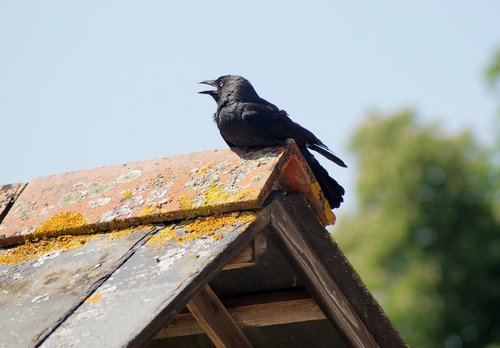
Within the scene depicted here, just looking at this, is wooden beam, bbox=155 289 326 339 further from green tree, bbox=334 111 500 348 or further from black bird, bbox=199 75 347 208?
green tree, bbox=334 111 500 348

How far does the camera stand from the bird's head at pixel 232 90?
5.71 meters

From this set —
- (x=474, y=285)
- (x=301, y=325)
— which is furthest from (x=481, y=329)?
(x=301, y=325)

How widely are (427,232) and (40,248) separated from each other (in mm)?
30670

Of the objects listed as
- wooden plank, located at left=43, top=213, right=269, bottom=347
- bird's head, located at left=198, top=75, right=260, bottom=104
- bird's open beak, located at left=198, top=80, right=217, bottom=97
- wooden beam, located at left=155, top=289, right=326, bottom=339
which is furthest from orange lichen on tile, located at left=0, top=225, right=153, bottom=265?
bird's open beak, located at left=198, top=80, right=217, bottom=97

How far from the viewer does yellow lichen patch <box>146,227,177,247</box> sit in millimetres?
3324

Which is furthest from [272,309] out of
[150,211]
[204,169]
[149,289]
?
[149,289]

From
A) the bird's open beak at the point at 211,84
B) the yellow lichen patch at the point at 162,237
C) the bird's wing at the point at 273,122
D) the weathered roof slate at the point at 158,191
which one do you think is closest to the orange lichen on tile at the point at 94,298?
the yellow lichen patch at the point at 162,237

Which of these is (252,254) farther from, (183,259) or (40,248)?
(40,248)

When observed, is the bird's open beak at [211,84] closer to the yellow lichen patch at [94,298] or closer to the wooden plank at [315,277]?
the wooden plank at [315,277]

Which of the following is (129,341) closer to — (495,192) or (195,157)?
(195,157)

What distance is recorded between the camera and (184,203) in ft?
11.7

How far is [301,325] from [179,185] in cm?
76

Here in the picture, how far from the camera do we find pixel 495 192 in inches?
1358

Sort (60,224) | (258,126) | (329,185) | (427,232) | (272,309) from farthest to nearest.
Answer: (427,232), (258,126), (329,185), (272,309), (60,224)
